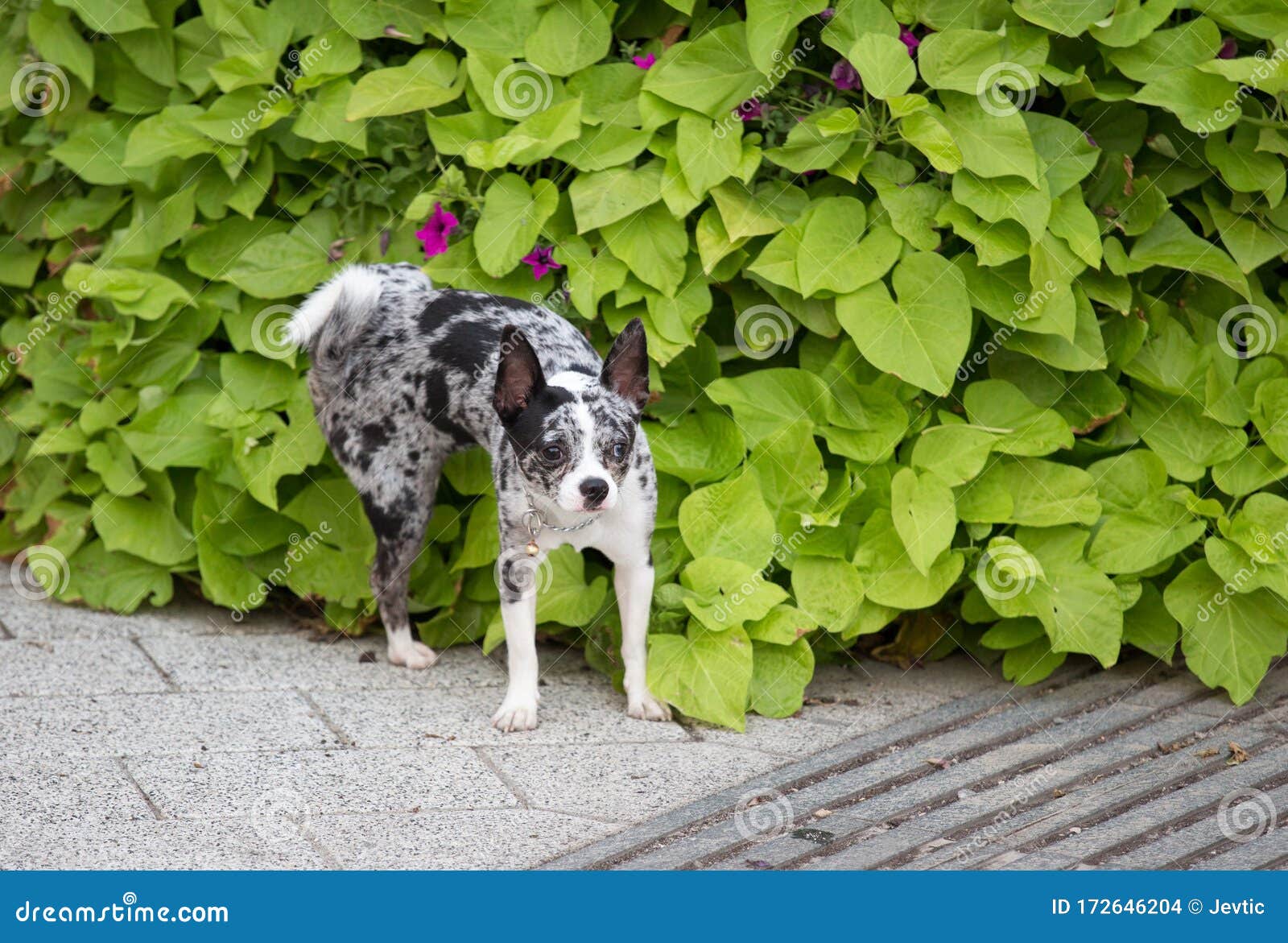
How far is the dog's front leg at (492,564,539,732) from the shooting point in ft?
12.6

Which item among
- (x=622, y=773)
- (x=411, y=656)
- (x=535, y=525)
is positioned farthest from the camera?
(x=411, y=656)

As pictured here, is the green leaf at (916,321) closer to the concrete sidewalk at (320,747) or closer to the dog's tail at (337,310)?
the concrete sidewalk at (320,747)

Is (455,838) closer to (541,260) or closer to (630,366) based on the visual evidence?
(630,366)

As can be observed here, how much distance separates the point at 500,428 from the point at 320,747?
3.13 feet

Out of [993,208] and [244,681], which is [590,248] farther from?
[244,681]

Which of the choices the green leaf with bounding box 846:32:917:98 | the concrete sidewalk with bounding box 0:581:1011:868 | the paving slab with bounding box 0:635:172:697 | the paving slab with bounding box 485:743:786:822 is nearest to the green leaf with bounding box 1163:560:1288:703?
the concrete sidewalk with bounding box 0:581:1011:868

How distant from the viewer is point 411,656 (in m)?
4.38

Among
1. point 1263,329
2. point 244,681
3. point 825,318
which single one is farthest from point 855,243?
point 244,681

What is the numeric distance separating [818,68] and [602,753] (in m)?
2.07

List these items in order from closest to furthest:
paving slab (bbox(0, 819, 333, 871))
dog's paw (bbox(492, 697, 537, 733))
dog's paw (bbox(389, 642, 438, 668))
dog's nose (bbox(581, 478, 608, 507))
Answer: paving slab (bbox(0, 819, 333, 871)), dog's nose (bbox(581, 478, 608, 507)), dog's paw (bbox(492, 697, 537, 733)), dog's paw (bbox(389, 642, 438, 668))

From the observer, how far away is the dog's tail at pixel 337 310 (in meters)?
4.06

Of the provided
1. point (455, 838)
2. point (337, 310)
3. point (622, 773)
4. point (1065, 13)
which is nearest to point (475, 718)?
point (622, 773)

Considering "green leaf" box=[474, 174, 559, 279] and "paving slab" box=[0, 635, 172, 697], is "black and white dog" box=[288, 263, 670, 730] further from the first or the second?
"paving slab" box=[0, 635, 172, 697]

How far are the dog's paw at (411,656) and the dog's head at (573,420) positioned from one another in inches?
38.4
